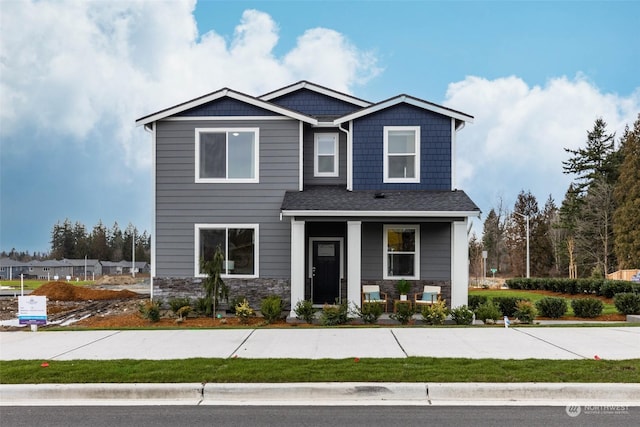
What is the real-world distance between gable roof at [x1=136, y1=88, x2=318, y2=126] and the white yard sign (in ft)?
19.5

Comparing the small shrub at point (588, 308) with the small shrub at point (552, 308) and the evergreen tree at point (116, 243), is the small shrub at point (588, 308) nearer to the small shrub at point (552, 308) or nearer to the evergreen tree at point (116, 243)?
the small shrub at point (552, 308)

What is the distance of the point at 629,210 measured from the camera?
1438 inches

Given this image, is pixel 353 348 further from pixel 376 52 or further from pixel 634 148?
pixel 634 148

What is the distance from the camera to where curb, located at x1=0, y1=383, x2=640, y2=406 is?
6.08 metres

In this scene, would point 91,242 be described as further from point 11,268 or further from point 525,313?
point 525,313

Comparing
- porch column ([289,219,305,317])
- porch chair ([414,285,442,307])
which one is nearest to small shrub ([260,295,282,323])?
porch column ([289,219,305,317])

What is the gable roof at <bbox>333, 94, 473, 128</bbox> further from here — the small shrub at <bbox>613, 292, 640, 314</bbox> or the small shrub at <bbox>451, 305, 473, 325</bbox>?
the small shrub at <bbox>613, 292, 640, 314</bbox>

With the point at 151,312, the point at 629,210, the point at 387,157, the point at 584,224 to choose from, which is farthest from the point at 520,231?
the point at 151,312

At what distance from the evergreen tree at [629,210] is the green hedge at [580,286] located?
1216cm

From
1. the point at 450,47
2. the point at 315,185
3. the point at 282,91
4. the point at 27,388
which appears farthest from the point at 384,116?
the point at 27,388

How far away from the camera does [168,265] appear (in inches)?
584

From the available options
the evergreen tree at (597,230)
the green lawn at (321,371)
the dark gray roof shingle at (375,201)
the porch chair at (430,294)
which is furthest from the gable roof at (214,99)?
the evergreen tree at (597,230)

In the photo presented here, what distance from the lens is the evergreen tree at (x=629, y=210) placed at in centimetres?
3591

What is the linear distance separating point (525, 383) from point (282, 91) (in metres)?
13.7
